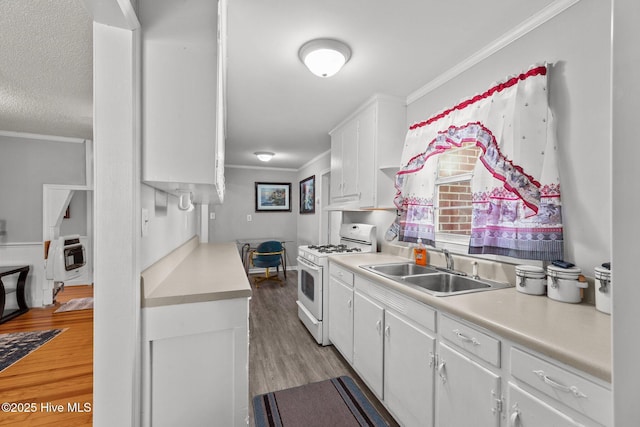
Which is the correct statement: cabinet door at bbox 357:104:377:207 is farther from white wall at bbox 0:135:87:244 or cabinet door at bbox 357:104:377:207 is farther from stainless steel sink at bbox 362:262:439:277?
white wall at bbox 0:135:87:244

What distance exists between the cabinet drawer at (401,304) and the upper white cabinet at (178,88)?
3.91 ft

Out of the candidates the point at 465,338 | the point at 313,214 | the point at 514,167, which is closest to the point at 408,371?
the point at 465,338

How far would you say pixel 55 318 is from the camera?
9.93 ft

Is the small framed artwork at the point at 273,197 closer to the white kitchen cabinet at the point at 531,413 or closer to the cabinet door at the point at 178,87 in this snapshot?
the cabinet door at the point at 178,87

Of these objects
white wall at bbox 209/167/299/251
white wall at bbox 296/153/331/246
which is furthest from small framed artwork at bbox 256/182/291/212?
white wall at bbox 296/153/331/246

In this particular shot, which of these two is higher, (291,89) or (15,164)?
(291,89)

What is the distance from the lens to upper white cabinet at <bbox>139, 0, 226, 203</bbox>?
108 centimetres

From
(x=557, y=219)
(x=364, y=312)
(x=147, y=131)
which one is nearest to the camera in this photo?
(x=147, y=131)

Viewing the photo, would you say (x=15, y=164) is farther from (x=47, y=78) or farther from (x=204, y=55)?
(x=204, y=55)

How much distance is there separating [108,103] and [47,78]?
6.09 feet

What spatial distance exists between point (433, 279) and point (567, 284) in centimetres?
78

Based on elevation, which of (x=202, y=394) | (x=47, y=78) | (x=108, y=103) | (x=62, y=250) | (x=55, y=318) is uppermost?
(x=47, y=78)

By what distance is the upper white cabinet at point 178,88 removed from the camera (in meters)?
1.08

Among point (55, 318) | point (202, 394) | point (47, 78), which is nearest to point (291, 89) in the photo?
point (47, 78)
